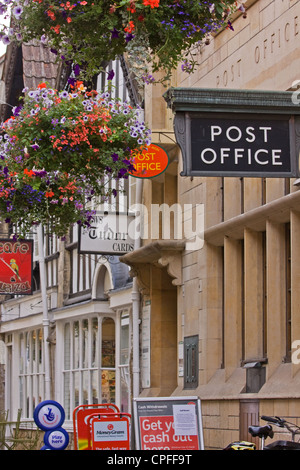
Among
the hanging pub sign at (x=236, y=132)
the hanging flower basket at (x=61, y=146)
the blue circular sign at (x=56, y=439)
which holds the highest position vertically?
the hanging flower basket at (x=61, y=146)

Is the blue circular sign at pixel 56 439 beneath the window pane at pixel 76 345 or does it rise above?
beneath

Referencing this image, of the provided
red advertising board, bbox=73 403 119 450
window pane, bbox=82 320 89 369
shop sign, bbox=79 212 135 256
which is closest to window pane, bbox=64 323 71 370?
window pane, bbox=82 320 89 369

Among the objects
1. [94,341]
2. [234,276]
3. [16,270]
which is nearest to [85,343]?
[94,341]

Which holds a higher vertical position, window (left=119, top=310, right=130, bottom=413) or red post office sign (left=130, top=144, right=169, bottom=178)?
red post office sign (left=130, top=144, right=169, bottom=178)

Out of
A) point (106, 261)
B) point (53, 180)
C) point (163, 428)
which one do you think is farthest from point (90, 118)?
point (106, 261)

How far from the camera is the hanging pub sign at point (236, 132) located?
8.62 meters

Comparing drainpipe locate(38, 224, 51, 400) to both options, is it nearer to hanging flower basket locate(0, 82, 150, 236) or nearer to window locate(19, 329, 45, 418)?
window locate(19, 329, 45, 418)

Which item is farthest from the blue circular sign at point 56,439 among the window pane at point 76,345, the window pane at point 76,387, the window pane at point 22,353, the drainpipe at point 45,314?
the window pane at point 22,353

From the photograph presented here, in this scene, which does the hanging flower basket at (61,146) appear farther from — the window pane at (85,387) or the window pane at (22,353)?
the window pane at (22,353)

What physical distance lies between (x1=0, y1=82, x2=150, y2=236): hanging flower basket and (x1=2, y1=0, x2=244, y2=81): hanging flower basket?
2.56 meters

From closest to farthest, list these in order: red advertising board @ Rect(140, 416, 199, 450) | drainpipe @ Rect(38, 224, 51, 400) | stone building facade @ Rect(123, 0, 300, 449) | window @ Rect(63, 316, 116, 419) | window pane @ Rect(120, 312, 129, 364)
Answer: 1. red advertising board @ Rect(140, 416, 199, 450)
2. stone building facade @ Rect(123, 0, 300, 449)
3. window pane @ Rect(120, 312, 129, 364)
4. window @ Rect(63, 316, 116, 419)
5. drainpipe @ Rect(38, 224, 51, 400)

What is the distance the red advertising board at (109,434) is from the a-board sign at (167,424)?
0.56 metres

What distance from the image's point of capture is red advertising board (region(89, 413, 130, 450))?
43.6 feet
